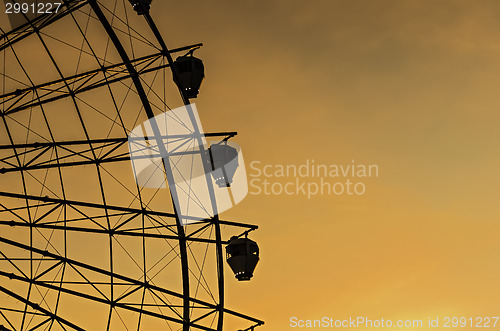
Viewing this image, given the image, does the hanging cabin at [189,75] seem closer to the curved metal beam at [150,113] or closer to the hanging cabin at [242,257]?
the curved metal beam at [150,113]

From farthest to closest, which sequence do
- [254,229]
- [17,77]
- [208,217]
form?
[17,77] → [254,229] → [208,217]

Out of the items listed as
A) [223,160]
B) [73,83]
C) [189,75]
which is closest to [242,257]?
[223,160]

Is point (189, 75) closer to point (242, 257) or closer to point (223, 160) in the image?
point (223, 160)

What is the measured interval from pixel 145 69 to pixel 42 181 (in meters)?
9.76

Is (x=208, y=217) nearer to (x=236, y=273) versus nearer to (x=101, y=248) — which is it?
(x=236, y=273)

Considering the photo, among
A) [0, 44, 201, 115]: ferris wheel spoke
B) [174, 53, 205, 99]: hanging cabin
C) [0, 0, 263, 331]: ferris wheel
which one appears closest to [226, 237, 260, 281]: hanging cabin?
[0, 0, 263, 331]: ferris wheel

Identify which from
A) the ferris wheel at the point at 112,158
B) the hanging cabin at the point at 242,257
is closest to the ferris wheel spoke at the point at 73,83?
the ferris wheel at the point at 112,158

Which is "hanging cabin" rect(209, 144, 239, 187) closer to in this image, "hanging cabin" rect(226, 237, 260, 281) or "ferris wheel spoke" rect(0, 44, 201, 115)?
"hanging cabin" rect(226, 237, 260, 281)

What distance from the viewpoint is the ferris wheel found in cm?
2316

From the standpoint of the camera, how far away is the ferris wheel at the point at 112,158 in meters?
23.2

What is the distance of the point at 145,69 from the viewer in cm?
2372

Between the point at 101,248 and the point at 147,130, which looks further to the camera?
the point at 101,248

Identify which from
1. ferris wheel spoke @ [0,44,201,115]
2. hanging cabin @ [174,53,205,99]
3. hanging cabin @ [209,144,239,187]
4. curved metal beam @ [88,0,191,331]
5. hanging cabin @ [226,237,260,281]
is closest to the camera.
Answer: curved metal beam @ [88,0,191,331]

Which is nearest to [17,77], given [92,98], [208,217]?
[92,98]
